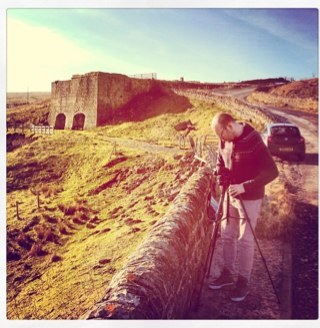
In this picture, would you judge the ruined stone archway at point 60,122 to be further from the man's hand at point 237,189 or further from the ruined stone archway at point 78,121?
the man's hand at point 237,189

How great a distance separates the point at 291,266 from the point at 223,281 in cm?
102

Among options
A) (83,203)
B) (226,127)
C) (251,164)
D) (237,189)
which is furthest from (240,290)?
(83,203)

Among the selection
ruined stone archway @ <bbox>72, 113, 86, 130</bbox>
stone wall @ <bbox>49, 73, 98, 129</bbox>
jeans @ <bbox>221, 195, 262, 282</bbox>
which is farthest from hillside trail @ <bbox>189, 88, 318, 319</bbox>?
ruined stone archway @ <bbox>72, 113, 86, 130</bbox>

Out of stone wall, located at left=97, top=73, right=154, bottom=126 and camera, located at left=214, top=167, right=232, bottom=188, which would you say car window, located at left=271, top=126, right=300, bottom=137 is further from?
stone wall, located at left=97, top=73, right=154, bottom=126

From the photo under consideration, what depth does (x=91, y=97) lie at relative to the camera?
6.36m

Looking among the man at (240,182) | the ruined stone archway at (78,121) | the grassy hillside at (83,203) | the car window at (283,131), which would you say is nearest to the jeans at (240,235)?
the man at (240,182)

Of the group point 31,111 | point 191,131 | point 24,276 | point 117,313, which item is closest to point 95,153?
point 31,111

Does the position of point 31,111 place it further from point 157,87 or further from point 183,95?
point 183,95

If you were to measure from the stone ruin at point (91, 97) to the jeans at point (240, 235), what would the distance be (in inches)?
107

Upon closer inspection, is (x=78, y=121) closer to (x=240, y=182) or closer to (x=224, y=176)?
(x=224, y=176)

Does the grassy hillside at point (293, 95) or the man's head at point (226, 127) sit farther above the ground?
the grassy hillside at point (293, 95)

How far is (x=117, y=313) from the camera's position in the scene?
287 cm

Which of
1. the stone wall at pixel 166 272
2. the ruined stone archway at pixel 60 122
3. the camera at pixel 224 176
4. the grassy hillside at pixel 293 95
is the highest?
the grassy hillside at pixel 293 95

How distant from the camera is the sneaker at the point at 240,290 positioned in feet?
12.8
